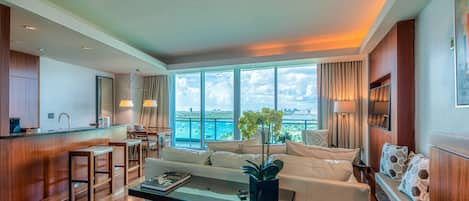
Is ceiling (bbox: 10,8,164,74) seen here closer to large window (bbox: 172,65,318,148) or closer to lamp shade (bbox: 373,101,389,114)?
large window (bbox: 172,65,318,148)

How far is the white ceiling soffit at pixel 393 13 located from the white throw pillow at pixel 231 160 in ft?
7.51

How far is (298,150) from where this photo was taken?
7.29 ft

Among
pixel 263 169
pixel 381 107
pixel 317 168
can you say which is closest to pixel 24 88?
pixel 263 169

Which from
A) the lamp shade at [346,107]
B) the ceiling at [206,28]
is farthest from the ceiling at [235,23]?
the lamp shade at [346,107]

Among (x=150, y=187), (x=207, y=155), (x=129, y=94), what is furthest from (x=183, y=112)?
(x=150, y=187)

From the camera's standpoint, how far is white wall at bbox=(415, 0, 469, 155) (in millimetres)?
2057

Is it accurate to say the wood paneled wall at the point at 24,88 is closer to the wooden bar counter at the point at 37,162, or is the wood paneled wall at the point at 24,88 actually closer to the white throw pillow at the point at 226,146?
the wooden bar counter at the point at 37,162

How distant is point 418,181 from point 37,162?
4.35 m

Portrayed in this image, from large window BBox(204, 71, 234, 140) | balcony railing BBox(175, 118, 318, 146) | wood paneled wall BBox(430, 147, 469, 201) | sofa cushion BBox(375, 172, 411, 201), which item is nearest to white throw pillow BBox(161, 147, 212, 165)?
wood paneled wall BBox(430, 147, 469, 201)

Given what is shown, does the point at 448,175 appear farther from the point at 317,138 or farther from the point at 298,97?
the point at 298,97

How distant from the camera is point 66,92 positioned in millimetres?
5406

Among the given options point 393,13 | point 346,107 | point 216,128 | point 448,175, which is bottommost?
point 216,128

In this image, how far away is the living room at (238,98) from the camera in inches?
72.3

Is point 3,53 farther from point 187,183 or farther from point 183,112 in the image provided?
point 183,112
